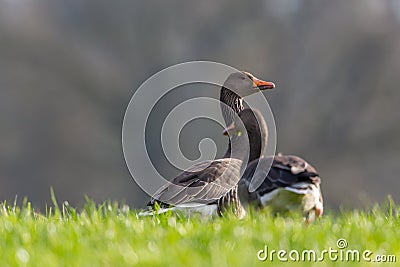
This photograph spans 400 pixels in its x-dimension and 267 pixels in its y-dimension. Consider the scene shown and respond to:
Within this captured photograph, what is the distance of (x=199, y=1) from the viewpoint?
27.1m

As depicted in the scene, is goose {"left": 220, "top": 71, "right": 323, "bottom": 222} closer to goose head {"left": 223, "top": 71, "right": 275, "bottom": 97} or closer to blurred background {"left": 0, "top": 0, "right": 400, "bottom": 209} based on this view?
goose head {"left": 223, "top": 71, "right": 275, "bottom": 97}

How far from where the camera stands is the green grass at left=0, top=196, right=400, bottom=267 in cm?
426

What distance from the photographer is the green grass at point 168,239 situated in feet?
14.0

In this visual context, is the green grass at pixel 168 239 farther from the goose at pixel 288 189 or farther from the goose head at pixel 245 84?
the goose head at pixel 245 84

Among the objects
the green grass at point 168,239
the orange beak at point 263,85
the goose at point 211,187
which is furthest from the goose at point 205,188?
the green grass at point 168,239

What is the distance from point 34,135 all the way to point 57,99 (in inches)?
60.0

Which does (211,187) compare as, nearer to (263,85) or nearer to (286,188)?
(286,188)

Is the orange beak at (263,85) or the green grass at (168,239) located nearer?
the green grass at (168,239)

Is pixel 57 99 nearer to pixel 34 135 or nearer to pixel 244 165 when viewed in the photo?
pixel 34 135

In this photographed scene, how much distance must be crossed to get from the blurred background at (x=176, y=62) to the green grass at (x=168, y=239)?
18.0m

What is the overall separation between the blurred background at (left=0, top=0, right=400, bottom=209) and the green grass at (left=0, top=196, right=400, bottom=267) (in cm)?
1803

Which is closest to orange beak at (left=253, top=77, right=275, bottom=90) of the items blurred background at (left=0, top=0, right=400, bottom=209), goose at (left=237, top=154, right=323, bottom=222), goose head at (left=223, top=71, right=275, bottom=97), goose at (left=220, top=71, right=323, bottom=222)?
goose head at (left=223, top=71, right=275, bottom=97)

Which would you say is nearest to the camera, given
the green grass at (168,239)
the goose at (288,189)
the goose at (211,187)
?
the green grass at (168,239)

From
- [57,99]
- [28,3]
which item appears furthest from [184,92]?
[28,3]
